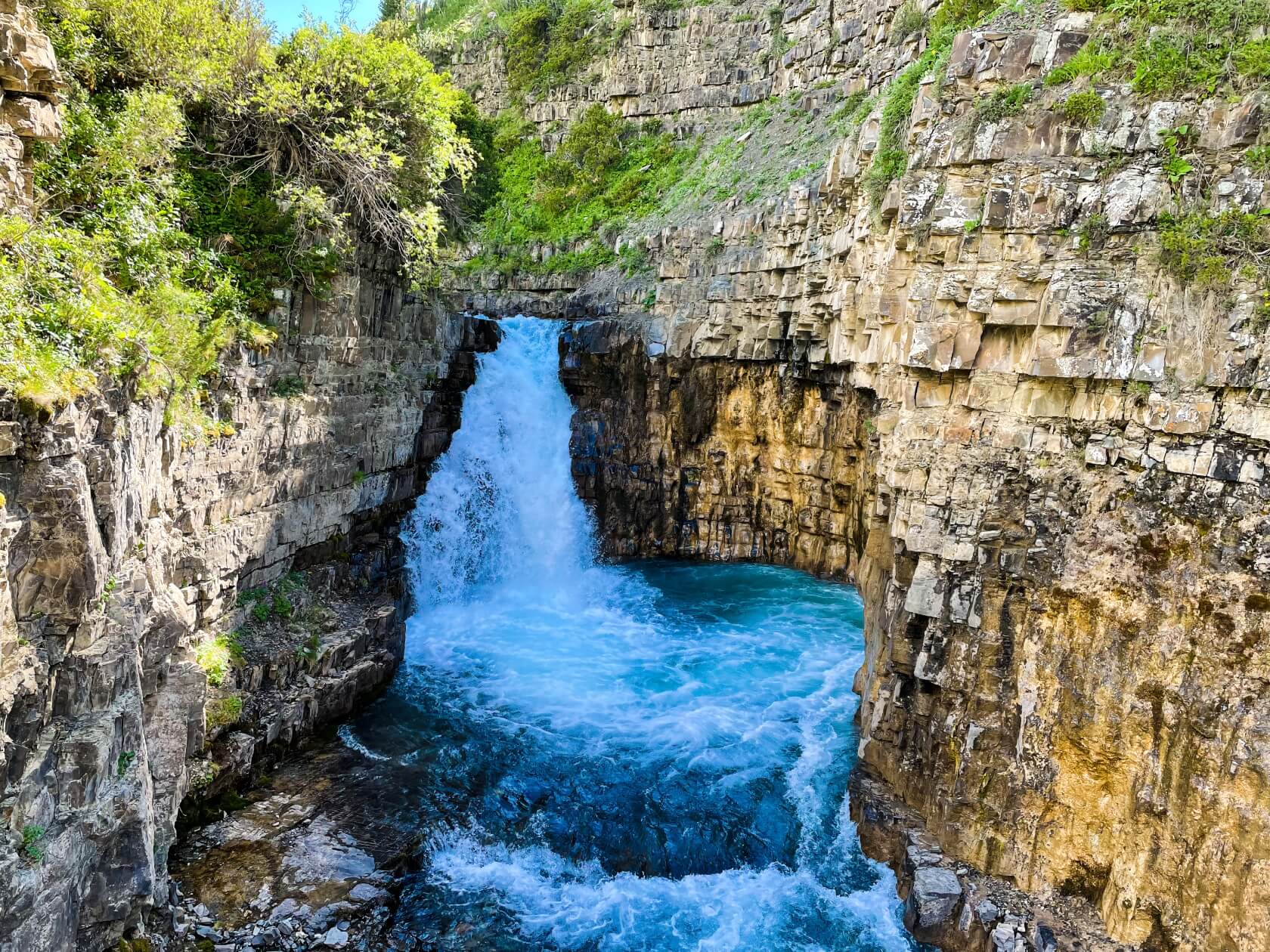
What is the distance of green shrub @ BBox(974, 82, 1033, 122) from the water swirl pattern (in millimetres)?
9591

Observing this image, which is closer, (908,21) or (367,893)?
(367,893)

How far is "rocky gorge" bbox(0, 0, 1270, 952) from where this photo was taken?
7.55 m

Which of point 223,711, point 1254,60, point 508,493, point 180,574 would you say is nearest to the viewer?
point 1254,60

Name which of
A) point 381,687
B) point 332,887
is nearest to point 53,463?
point 332,887

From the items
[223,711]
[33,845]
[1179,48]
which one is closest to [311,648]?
[223,711]

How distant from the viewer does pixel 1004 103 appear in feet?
31.6

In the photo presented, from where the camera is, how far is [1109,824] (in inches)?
349

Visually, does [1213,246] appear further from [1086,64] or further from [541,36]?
[541,36]

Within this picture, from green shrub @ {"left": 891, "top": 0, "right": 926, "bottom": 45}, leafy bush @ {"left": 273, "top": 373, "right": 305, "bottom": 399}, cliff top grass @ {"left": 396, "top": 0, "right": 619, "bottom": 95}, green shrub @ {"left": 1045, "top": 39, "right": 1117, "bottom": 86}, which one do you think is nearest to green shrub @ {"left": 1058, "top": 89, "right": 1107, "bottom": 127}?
green shrub @ {"left": 1045, "top": 39, "right": 1117, "bottom": 86}

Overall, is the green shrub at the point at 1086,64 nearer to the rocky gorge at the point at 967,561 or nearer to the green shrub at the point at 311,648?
the rocky gorge at the point at 967,561

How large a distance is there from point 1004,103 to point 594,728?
36.8 feet

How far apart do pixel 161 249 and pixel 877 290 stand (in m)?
10.3

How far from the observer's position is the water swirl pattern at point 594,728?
396 inches

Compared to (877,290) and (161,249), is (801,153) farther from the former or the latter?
(161,249)
